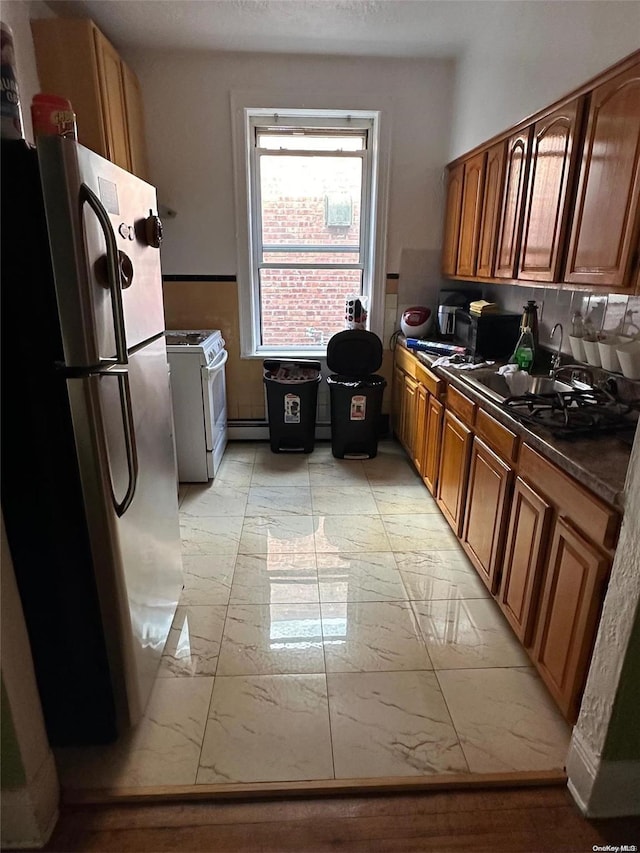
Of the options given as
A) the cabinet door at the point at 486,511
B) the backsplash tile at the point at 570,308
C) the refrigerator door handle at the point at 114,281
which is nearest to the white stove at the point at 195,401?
the cabinet door at the point at 486,511

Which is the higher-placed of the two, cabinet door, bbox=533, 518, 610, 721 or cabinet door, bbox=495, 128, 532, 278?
cabinet door, bbox=495, 128, 532, 278

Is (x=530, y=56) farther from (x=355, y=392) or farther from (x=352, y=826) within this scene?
(x=352, y=826)

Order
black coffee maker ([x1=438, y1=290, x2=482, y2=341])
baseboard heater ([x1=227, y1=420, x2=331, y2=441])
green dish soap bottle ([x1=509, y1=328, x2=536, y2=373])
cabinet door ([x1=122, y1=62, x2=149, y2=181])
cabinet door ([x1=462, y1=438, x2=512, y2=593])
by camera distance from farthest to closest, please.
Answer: baseboard heater ([x1=227, y1=420, x2=331, y2=441])
black coffee maker ([x1=438, y1=290, x2=482, y2=341])
cabinet door ([x1=122, y1=62, x2=149, y2=181])
green dish soap bottle ([x1=509, y1=328, x2=536, y2=373])
cabinet door ([x1=462, y1=438, x2=512, y2=593])

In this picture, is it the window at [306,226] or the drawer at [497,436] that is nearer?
the drawer at [497,436]

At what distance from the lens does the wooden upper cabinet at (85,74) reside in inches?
101

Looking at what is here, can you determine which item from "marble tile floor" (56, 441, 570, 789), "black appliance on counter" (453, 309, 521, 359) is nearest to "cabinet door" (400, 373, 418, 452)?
"black appliance on counter" (453, 309, 521, 359)

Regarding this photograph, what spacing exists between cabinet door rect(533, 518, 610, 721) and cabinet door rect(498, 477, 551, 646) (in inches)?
1.9

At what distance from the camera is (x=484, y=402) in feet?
7.14

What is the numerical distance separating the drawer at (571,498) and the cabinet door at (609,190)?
67 cm

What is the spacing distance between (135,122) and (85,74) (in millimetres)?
630

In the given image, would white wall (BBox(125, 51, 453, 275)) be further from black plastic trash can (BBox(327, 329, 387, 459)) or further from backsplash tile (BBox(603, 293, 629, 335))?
backsplash tile (BBox(603, 293, 629, 335))

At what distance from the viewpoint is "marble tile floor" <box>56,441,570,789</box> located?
4.99 feet

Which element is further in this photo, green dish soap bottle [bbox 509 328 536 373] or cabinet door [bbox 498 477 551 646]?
green dish soap bottle [bbox 509 328 536 373]

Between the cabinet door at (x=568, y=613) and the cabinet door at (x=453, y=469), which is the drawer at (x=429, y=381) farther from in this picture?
the cabinet door at (x=568, y=613)
